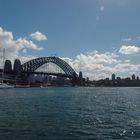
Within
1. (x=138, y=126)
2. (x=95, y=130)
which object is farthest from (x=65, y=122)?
(x=138, y=126)

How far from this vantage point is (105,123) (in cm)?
2666

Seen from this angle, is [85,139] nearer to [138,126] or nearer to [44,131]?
[44,131]

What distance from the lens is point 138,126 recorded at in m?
25.4

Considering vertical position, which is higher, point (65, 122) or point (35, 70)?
point (35, 70)

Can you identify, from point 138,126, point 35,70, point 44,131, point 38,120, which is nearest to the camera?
point 44,131

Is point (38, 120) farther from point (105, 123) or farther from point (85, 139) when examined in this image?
point (85, 139)

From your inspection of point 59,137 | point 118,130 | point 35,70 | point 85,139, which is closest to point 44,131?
point 59,137

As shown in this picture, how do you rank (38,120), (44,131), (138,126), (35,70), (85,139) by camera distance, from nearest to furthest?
1. (85,139)
2. (44,131)
3. (138,126)
4. (38,120)
5. (35,70)

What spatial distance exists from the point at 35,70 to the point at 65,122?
165m

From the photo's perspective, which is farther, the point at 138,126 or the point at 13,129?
the point at 138,126

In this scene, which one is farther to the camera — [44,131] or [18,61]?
[18,61]

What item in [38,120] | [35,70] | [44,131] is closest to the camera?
[44,131]

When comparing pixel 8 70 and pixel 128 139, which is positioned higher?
pixel 8 70

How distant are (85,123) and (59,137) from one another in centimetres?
621
